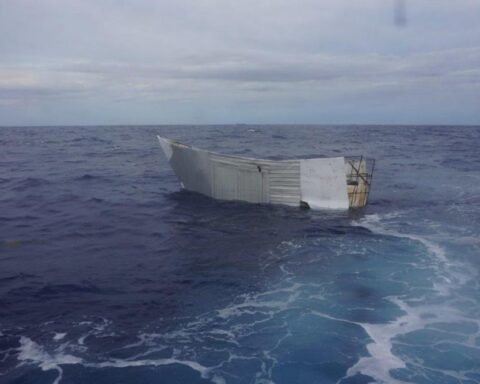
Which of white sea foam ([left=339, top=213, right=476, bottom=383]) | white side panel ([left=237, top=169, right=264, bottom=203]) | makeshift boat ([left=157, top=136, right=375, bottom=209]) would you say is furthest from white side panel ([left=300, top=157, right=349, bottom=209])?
white sea foam ([left=339, top=213, right=476, bottom=383])

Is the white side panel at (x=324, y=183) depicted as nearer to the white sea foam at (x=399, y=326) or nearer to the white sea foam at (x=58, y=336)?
the white sea foam at (x=399, y=326)

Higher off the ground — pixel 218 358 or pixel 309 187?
pixel 309 187

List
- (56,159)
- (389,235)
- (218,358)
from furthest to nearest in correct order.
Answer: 1. (56,159)
2. (389,235)
3. (218,358)

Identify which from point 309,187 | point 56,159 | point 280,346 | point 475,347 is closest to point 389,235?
point 309,187

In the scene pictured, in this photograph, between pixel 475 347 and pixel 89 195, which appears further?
pixel 89 195

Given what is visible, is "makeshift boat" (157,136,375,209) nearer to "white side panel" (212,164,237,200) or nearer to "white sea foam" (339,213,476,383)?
"white side panel" (212,164,237,200)

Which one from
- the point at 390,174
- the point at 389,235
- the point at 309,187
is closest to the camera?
the point at 389,235

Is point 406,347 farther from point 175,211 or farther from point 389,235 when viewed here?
point 175,211
